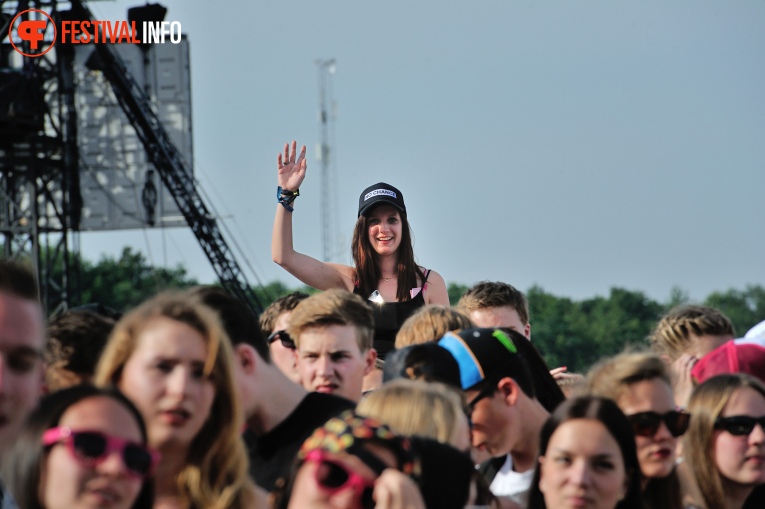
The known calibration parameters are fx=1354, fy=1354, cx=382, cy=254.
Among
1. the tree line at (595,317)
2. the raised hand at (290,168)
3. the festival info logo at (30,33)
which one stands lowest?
the tree line at (595,317)

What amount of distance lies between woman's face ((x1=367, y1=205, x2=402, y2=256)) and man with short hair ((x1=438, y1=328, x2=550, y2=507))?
230 cm

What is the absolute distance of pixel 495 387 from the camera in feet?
16.9

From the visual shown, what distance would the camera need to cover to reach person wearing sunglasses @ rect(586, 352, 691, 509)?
186 inches

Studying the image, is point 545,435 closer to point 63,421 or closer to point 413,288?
point 63,421

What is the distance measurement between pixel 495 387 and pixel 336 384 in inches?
33.1

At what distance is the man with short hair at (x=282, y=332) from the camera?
19.7 feet

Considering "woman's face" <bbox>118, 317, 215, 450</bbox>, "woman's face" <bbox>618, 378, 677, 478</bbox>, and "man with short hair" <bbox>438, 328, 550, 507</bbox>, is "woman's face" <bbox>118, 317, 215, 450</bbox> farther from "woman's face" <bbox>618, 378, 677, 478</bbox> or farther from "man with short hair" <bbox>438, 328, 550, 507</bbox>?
"woman's face" <bbox>618, 378, 677, 478</bbox>

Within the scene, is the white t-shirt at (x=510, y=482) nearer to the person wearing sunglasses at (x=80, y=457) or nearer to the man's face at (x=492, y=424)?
the man's face at (x=492, y=424)

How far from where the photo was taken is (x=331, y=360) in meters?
5.77

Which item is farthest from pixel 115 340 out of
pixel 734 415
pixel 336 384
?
pixel 734 415

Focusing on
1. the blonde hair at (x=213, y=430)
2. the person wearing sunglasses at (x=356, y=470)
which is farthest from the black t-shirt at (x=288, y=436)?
the person wearing sunglasses at (x=356, y=470)

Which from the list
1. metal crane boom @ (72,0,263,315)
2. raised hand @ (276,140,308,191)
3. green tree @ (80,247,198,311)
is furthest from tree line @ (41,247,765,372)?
raised hand @ (276,140,308,191)

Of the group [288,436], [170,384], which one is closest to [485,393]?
[288,436]

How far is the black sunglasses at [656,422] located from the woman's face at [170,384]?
1.67m
